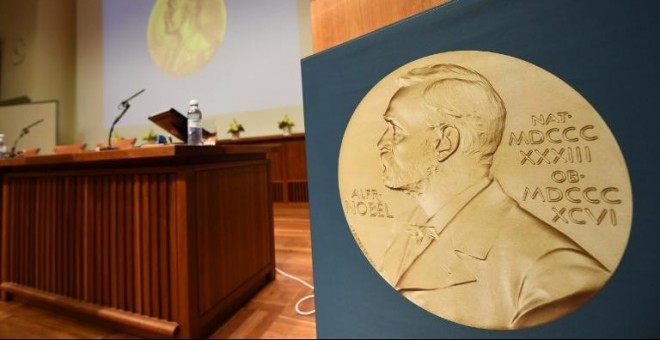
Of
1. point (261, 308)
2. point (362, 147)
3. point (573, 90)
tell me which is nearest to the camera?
point (573, 90)

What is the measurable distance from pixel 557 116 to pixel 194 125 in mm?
903

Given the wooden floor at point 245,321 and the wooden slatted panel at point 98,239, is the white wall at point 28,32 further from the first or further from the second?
the wooden floor at point 245,321

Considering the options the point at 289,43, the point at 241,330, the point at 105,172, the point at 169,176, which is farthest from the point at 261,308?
the point at 289,43

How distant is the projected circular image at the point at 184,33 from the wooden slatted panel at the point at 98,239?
1.41 ft

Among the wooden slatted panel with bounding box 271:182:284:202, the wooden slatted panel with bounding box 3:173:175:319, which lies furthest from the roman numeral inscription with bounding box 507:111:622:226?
the wooden slatted panel with bounding box 271:182:284:202

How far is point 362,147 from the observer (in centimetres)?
41

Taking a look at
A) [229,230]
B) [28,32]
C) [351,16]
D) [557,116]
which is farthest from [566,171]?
[28,32]

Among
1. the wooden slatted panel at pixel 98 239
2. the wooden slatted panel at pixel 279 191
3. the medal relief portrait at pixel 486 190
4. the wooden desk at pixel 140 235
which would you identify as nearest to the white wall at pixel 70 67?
the medal relief portrait at pixel 486 190

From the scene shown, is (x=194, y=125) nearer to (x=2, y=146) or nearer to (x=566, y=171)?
(x=566, y=171)

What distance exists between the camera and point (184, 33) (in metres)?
0.81

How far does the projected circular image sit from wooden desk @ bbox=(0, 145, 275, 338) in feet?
1.13

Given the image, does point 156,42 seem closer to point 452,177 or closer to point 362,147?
point 362,147

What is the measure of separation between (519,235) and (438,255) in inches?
4.0

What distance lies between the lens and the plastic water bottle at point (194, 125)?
2.72 ft
